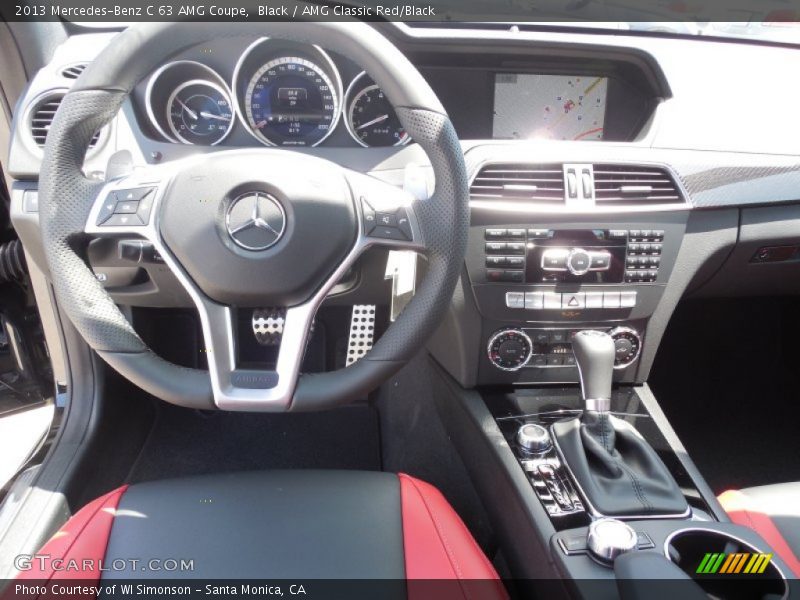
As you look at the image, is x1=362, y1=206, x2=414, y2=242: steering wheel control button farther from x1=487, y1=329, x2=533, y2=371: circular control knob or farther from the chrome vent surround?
x1=487, y1=329, x2=533, y2=371: circular control knob

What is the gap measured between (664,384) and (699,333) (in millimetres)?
213

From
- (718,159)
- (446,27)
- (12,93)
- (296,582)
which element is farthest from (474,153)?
(12,93)

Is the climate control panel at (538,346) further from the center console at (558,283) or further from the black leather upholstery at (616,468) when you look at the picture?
the black leather upholstery at (616,468)

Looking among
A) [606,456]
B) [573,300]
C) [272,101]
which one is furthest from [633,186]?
[272,101]

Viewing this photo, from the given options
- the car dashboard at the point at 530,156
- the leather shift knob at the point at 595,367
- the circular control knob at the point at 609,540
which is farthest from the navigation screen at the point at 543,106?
the circular control knob at the point at 609,540

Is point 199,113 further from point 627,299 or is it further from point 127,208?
point 627,299

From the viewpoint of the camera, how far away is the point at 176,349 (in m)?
1.91

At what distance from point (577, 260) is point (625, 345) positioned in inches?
A: 10.7

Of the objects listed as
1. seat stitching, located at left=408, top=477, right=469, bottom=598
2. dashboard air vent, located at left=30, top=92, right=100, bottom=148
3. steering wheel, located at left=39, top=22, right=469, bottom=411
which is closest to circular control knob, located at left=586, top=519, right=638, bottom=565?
seat stitching, located at left=408, top=477, right=469, bottom=598

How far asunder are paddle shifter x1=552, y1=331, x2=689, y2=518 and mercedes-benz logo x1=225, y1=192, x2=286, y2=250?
64 centimetres

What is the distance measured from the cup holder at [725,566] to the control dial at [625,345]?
524mm

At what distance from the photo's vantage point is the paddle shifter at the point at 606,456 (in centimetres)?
109

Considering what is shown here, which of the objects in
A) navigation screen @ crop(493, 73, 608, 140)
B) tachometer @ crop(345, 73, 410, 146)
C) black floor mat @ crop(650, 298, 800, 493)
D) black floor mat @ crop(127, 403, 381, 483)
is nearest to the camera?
tachometer @ crop(345, 73, 410, 146)

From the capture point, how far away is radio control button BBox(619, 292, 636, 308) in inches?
55.4
